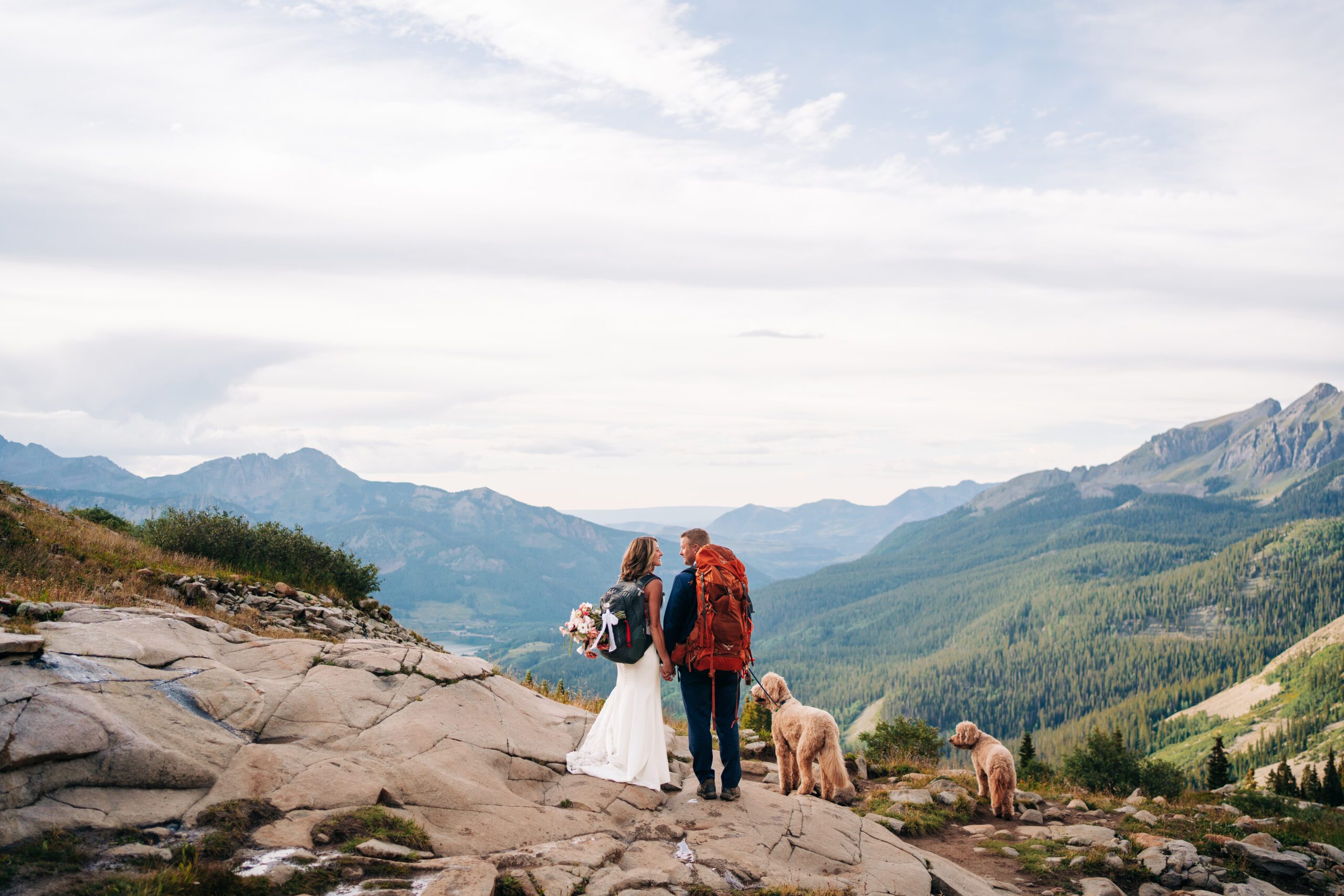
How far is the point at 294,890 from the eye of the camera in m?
7.54

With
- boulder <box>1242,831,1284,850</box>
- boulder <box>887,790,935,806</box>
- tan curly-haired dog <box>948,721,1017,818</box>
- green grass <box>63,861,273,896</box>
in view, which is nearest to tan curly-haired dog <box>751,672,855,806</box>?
boulder <box>887,790,935,806</box>

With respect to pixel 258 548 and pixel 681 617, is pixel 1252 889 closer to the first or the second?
pixel 681 617

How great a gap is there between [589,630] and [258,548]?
15814 millimetres

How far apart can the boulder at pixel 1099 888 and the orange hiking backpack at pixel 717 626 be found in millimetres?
6453

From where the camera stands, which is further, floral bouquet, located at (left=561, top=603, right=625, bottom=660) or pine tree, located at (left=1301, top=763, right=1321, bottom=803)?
pine tree, located at (left=1301, top=763, right=1321, bottom=803)

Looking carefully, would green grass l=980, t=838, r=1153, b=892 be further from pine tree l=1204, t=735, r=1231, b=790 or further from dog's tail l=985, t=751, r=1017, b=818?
pine tree l=1204, t=735, r=1231, b=790

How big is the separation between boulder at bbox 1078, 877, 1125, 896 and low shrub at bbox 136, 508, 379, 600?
19.9 meters

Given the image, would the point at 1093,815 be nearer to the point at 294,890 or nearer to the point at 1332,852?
the point at 1332,852

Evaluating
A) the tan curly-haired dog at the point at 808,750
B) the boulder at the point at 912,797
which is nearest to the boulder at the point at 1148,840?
the boulder at the point at 912,797

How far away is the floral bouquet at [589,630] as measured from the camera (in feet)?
37.4

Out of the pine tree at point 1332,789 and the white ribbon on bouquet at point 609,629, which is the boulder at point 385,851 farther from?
the pine tree at point 1332,789

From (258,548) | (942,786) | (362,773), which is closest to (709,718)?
(362,773)

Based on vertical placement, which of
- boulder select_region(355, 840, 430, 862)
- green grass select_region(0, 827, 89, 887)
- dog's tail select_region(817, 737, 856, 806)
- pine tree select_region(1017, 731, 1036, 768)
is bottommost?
pine tree select_region(1017, 731, 1036, 768)

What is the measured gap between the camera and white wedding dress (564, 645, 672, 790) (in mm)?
11703
